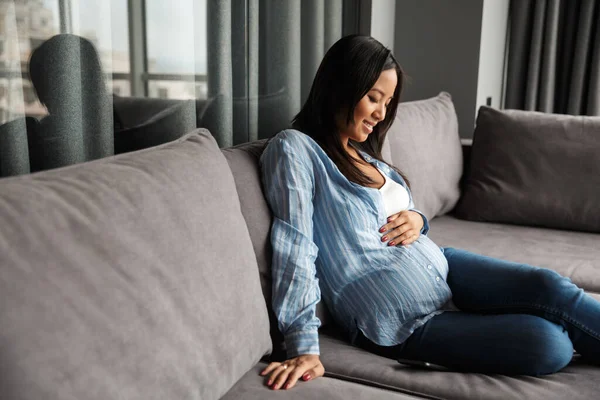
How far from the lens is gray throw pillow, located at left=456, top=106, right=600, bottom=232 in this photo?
86.7 inches

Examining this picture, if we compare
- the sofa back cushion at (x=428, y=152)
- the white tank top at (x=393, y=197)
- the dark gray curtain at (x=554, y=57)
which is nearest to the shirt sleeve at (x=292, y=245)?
the white tank top at (x=393, y=197)

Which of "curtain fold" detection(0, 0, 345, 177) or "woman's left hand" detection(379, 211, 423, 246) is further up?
"curtain fold" detection(0, 0, 345, 177)

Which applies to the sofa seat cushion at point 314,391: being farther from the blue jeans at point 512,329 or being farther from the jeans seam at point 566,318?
the jeans seam at point 566,318

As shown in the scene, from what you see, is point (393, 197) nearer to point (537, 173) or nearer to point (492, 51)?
point (537, 173)

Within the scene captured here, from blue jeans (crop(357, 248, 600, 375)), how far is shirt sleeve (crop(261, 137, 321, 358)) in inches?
7.3

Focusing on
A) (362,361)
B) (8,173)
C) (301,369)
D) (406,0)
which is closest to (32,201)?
(8,173)

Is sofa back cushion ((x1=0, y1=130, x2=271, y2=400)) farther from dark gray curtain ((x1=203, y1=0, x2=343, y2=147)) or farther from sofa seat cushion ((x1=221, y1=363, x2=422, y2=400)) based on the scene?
dark gray curtain ((x1=203, y1=0, x2=343, y2=147))

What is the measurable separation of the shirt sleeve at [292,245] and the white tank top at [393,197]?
0.79ft

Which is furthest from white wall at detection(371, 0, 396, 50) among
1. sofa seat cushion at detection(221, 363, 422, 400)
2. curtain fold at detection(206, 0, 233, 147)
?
sofa seat cushion at detection(221, 363, 422, 400)

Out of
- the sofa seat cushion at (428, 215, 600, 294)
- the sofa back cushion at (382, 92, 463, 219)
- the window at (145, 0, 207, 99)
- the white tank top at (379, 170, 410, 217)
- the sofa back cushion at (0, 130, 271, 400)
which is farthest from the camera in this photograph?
the sofa back cushion at (382, 92, 463, 219)

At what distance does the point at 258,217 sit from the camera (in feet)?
4.28

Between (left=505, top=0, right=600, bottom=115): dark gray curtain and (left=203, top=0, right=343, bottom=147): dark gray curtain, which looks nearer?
(left=203, top=0, right=343, bottom=147): dark gray curtain

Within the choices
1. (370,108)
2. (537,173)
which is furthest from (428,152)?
(370,108)

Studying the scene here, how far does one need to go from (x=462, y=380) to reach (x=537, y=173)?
1.27m
